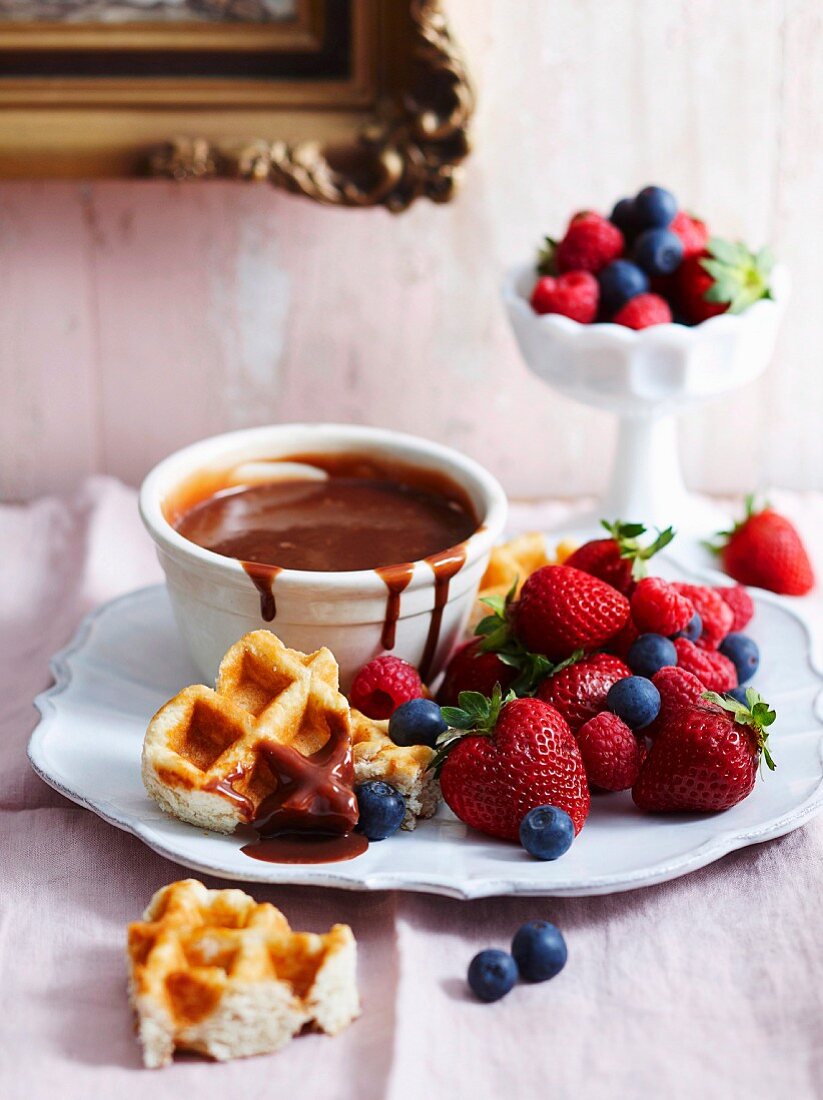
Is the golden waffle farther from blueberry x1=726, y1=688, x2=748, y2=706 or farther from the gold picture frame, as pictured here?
the gold picture frame

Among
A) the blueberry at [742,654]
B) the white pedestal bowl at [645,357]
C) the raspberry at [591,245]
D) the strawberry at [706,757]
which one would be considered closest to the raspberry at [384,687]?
the strawberry at [706,757]

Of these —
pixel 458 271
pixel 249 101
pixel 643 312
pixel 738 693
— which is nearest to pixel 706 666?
pixel 738 693

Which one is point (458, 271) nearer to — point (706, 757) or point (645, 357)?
point (645, 357)

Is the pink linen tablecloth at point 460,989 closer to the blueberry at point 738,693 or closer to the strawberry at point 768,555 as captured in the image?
the blueberry at point 738,693

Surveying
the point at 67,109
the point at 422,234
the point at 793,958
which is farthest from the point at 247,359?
the point at 793,958

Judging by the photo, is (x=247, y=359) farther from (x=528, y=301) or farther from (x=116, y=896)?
(x=116, y=896)

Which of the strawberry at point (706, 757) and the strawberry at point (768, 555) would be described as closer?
the strawberry at point (706, 757)
